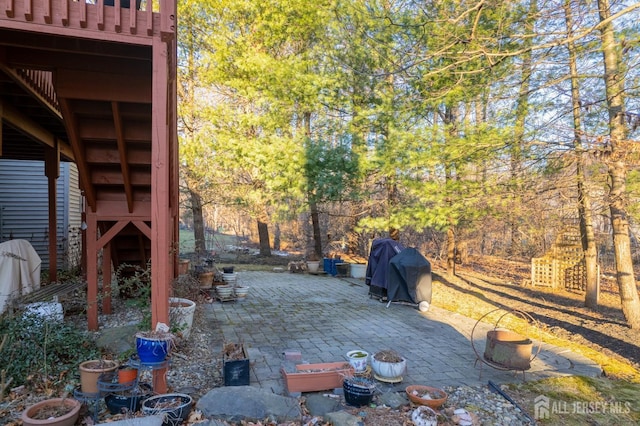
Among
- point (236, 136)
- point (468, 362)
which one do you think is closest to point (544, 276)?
point (468, 362)

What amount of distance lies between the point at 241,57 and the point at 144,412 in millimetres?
10267

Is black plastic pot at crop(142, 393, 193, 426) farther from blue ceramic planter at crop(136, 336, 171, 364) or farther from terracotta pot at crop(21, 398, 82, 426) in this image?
terracotta pot at crop(21, 398, 82, 426)

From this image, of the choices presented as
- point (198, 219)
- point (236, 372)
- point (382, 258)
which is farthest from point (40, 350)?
point (198, 219)

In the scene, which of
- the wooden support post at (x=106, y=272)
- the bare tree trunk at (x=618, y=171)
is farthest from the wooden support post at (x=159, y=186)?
the bare tree trunk at (x=618, y=171)

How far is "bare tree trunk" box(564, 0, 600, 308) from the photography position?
6.57m

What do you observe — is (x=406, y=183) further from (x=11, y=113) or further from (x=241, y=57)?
(x=11, y=113)

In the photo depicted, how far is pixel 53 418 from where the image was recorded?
2.95 metres

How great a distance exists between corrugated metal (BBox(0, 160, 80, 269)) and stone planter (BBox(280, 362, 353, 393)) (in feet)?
27.6

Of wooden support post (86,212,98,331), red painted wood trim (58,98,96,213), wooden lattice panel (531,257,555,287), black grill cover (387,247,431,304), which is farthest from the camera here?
wooden lattice panel (531,257,555,287)

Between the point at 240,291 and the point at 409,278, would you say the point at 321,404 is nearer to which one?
the point at 409,278

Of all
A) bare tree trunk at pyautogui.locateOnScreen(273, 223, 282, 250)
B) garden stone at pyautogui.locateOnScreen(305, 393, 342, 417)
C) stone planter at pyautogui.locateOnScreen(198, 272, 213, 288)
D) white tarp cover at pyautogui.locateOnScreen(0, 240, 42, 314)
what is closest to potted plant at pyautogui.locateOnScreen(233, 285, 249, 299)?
stone planter at pyautogui.locateOnScreen(198, 272, 213, 288)

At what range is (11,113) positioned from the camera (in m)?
5.99

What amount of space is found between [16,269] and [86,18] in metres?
4.19

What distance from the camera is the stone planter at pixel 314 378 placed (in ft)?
12.9
